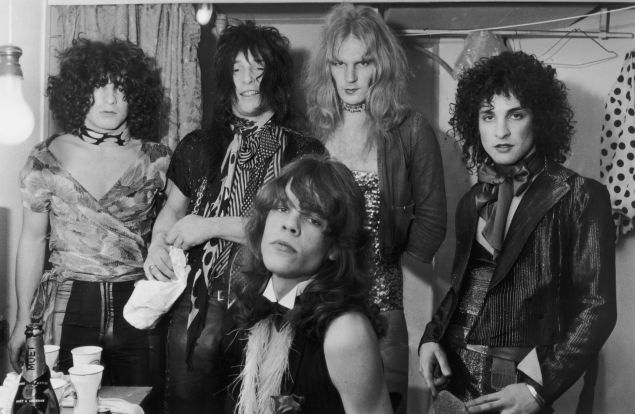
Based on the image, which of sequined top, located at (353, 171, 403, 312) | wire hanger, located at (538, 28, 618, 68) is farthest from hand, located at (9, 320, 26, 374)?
wire hanger, located at (538, 28, 618, 68)

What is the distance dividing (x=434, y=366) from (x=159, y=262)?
80 cm

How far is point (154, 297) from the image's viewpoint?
1.70 m

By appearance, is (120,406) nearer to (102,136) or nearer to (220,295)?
(220,295)

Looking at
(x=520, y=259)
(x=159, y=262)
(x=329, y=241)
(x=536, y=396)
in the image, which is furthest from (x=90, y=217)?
(x=536, y=396)

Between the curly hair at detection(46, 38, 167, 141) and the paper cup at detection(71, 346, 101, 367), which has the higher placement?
the curly hair at detection(46, 38, 167, 141)

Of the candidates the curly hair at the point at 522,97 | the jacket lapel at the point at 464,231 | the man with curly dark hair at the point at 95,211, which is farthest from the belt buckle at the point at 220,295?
the curly hair at the point at 522,97

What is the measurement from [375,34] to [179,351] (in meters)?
1.03

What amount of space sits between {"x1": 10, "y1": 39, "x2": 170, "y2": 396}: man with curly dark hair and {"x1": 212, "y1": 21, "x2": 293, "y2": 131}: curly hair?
0.66ft

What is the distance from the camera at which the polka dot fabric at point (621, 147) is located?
5.37ft

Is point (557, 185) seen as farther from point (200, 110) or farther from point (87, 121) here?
point (87, 121)

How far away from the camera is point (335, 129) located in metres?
1.76

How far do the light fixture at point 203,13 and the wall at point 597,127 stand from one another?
678mm

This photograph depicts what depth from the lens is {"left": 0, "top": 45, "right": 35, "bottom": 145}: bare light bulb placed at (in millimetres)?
1523

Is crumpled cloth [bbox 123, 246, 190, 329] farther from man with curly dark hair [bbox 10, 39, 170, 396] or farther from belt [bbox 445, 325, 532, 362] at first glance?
belt [bbox 445, 325, 532, 362]
